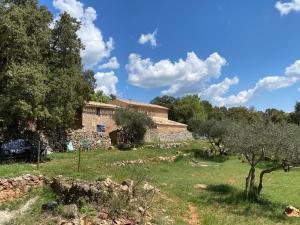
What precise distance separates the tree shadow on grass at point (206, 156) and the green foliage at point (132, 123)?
259 inches

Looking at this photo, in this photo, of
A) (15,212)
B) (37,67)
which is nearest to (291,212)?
(15,212)

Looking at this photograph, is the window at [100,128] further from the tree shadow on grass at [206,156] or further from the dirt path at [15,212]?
the dirt path at [15,212]

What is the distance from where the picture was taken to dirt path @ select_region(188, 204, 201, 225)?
17050 millimetres

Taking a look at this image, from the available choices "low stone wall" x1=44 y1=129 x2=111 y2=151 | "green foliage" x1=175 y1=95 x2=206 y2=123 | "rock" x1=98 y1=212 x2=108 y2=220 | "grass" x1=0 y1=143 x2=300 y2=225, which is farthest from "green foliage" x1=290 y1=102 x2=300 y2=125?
"rock" x1=98 y1=212 x2=108 y2=220

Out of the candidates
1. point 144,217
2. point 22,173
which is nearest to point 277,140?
point 144,217

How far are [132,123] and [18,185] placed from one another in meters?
26.5

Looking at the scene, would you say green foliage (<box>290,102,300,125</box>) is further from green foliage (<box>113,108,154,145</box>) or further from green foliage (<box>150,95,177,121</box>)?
green foliage (<box>113,108,154,145</box>)

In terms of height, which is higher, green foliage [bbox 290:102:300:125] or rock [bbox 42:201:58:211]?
green foliage [bbox 290:102:300:125]

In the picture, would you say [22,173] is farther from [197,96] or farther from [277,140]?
[197,96]

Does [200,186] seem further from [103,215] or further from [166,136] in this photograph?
[166,136]

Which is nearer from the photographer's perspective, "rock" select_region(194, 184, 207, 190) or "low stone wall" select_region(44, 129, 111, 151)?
"rock" select_region(194, 184, 207, 190)

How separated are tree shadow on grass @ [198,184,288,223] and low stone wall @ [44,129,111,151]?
62.5 feet

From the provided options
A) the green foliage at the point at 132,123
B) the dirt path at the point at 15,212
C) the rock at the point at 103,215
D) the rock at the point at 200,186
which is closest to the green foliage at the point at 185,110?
the green foliage at the point at 132,123

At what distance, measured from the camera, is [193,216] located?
59.4 feet
